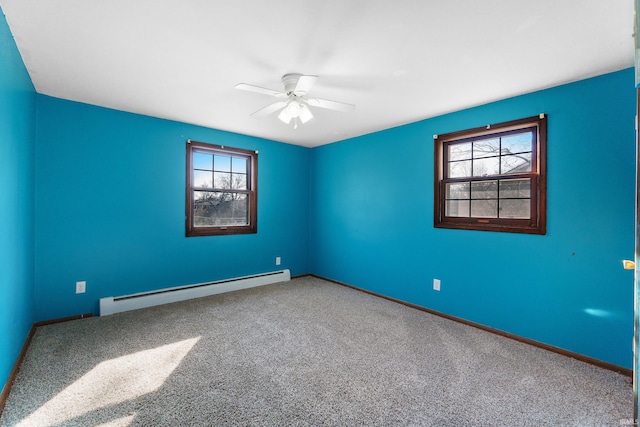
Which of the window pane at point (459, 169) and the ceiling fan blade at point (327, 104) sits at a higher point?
the ceiling fan blade at point (327, 104)

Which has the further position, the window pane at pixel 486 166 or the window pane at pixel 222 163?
the window pane at pixel 222 163

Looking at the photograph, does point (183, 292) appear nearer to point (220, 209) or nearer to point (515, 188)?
point (220, 209)

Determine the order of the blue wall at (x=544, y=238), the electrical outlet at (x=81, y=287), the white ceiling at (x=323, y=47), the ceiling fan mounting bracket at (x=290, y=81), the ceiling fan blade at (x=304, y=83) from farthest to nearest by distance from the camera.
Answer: the electrical outlet at (x=81, y=287)
the ceiling fan mounting bracket at (x=290, y=81)
the blue wall at (x=544, y=238)
the ceiling fan blade at (x=304, y=83)
the white ceiling at (x=323, y=47)

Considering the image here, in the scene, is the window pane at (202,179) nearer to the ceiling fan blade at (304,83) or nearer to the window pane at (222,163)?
the window pane at (222,163)

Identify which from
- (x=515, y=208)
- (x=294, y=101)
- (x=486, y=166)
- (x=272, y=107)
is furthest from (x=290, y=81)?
(x=515, y=208)

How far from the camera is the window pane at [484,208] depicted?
3.01 metres

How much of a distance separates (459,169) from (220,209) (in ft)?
10.6

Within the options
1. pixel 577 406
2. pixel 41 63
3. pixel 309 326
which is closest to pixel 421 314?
pixel 309 326

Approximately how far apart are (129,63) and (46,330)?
2.59 metres

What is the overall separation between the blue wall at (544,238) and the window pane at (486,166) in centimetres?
40

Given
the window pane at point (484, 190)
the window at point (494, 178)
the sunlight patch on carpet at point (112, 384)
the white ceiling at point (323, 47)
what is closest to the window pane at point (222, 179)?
the white ceiling at point (323, 47)

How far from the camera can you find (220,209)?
4.24m

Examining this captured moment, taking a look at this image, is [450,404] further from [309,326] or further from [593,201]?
[593,201]

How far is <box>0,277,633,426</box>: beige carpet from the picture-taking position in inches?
65.6
